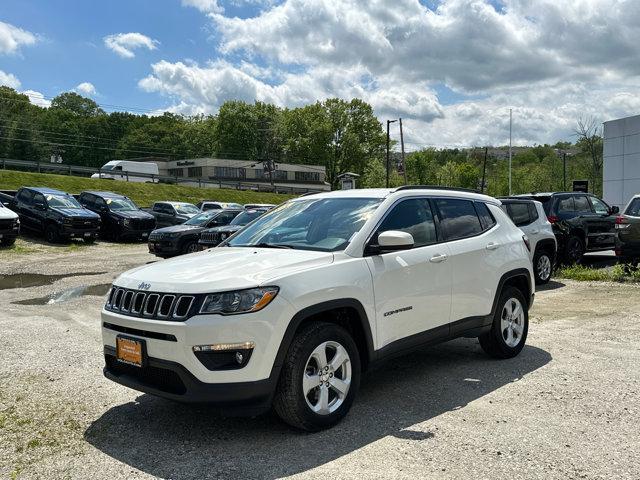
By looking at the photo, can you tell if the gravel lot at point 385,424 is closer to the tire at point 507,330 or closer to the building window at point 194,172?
the tire at point 507,330

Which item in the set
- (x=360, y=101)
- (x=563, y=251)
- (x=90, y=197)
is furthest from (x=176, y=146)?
(x=563, y=251)

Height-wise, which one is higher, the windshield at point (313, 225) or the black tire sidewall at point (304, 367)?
the windshield at point (313, 225)

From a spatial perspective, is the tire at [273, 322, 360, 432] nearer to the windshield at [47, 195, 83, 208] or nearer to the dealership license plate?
the dealership license plate

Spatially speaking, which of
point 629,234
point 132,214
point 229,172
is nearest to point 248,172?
point 229,172

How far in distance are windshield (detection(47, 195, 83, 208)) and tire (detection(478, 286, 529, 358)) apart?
19.2 m

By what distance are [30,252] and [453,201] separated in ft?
55.7

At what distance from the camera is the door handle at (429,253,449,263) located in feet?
17.0

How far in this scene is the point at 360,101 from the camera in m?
90.6

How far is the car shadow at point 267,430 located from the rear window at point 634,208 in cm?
747

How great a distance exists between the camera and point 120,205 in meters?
23.9

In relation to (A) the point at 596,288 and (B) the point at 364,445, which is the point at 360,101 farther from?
(B) the point at 364,445

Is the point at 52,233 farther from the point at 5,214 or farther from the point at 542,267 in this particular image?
the point at 542,267

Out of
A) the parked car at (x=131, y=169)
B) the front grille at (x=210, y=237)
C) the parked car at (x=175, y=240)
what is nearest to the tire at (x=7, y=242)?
the parked car at (x=175, y=240)

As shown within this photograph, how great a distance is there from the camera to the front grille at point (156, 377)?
3.91 m
